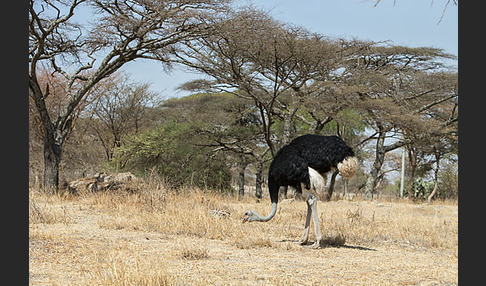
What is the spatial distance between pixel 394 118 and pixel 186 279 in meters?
13.5

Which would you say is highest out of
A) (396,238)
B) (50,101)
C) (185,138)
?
(50,101)

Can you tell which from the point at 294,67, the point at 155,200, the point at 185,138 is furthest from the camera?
the point at 185,138

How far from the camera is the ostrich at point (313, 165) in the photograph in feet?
22.1

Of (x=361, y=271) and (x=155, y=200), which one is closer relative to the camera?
(x=361, y=271)

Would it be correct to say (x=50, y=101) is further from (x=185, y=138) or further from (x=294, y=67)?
(x=294, y=67)

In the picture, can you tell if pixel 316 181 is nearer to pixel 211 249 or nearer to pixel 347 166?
pixel 347 166

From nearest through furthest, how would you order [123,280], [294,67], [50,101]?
[123,280]
[294,67]
[50,101]

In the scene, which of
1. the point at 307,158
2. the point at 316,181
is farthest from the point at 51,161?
the point at 316,181

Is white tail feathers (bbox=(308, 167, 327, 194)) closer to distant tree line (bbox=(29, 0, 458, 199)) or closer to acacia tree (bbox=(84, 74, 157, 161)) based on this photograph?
distant tree line (bbox=(29, 0, 458, 199))

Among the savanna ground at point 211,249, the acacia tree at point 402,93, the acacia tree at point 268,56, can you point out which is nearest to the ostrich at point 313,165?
the savanna ground at point 211,249

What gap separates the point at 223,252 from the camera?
640 centimetres

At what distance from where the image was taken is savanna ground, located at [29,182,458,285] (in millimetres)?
4910

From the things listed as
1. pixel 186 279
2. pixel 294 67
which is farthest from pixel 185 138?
pixel 186 279

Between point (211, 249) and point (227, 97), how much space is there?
676 inches
